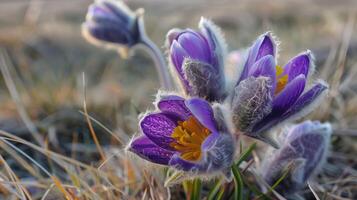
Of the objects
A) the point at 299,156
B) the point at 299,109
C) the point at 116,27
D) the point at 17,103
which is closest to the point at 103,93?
the point at 17,103

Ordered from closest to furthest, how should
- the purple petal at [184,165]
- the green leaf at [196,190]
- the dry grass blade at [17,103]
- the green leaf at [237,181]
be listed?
the purple petal at [184,165] < the green leaf at [237,181] < the green leaf at [196,190] < the dry grass blade at [17,103]

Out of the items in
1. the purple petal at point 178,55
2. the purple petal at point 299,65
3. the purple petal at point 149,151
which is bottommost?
the purple petal at point 149,151

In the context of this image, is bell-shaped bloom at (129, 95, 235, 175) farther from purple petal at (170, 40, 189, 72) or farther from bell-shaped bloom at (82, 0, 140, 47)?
bell-shaped bloom at (82, 0, 140, 47)

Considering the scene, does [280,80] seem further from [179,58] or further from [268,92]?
[179,58]

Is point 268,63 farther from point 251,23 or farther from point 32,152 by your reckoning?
point 251,23

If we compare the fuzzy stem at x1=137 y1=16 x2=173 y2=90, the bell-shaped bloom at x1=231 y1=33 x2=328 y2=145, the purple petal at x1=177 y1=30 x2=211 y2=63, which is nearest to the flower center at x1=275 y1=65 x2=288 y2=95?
the bell-shaped bloom at x1=231 y1=33 x2=328 y2=145

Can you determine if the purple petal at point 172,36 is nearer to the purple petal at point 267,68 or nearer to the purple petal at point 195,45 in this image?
the purple petal at point 195,45

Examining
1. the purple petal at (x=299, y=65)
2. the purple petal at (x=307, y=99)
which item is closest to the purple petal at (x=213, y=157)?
the purple petal at (x=307, y=99)
